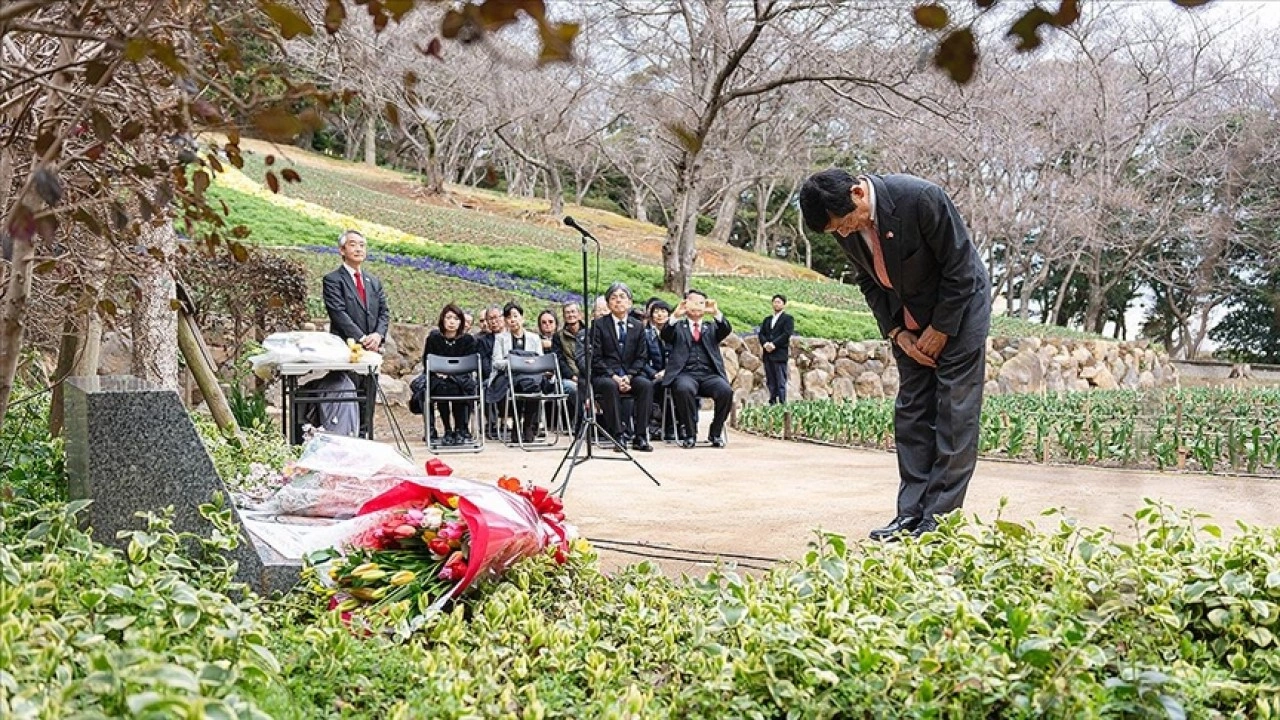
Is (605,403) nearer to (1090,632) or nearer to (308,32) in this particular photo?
(1090,632)

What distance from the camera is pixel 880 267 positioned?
4.42m

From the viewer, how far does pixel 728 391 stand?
10219 millimetres

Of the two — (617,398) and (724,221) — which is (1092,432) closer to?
(617,398)

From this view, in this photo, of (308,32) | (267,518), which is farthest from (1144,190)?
(308,32)

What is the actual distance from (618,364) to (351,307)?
10.1 feet

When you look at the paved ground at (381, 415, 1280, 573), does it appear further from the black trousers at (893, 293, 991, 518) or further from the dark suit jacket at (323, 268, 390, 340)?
the dark suit jacket at (323, 268, 390, 340)

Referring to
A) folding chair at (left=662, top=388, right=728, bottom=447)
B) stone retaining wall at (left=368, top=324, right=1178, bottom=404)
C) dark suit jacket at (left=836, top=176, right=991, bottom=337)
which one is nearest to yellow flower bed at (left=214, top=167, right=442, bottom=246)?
stone retaining wall at (left=368, top=324, right=1178, bottom=404)

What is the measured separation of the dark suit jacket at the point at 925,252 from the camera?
426 centimetres

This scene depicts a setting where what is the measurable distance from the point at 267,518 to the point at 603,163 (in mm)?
40292

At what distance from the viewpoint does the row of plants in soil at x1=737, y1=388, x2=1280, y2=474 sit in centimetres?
798

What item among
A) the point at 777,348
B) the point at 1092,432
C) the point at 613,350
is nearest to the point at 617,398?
the point at 613,350

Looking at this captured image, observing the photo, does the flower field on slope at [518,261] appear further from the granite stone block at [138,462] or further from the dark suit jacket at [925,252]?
the granite stone block at [138,462]

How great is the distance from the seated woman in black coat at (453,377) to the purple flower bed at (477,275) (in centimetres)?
628

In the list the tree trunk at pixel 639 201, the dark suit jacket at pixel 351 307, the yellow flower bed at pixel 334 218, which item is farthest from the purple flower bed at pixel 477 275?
the tree trunk at pixel 639 201
